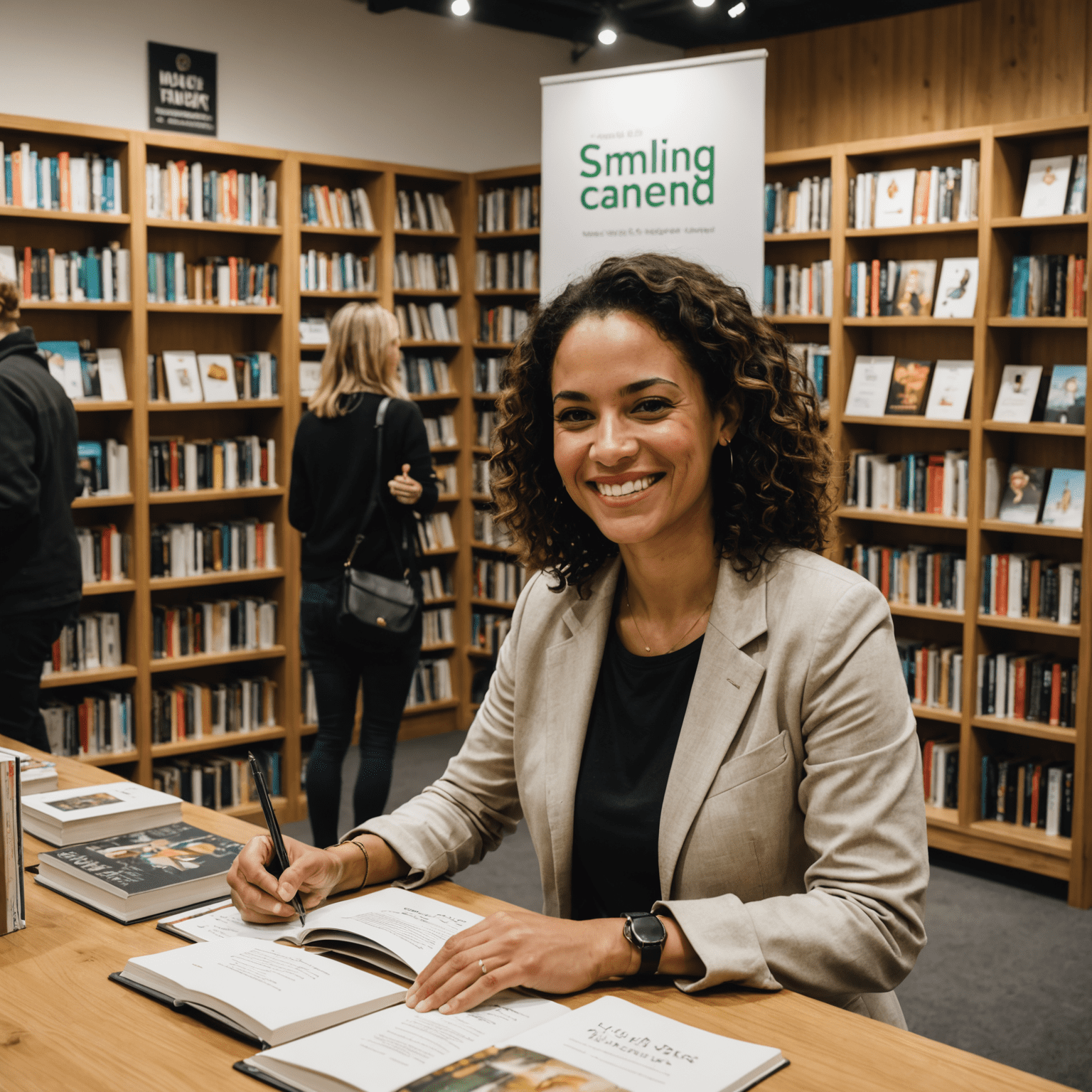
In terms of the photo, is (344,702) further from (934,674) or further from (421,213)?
(421,213)

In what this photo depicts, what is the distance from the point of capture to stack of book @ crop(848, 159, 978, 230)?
4328 mm

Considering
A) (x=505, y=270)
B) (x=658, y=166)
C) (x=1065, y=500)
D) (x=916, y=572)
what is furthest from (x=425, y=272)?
(x=1065, y=500)

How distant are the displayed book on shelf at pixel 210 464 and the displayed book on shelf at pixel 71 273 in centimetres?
59

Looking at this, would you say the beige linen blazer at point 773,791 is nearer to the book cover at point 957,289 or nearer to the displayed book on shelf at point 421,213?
the book cover at point 957,289

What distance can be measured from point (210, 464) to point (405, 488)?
1.40m

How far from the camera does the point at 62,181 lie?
14.4 ft

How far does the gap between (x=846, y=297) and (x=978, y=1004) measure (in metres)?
2.55

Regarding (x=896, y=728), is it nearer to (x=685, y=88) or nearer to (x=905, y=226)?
(x=685, y=88)

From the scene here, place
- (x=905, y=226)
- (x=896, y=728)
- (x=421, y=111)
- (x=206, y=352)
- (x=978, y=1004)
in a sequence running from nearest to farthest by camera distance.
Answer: (x=896, y=728), (x=978, y=1004), (x=905, y=226), (x=206, y=352), (x=421, y=111)

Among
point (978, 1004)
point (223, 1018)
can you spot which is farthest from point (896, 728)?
point (978, 1004)

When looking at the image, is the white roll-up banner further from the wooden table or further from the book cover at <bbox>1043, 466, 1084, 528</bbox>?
the wooden table

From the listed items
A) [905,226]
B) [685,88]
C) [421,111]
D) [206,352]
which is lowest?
[206,352]

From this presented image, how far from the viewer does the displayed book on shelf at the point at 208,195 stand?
4660 millimetres

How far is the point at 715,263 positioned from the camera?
147 inches
